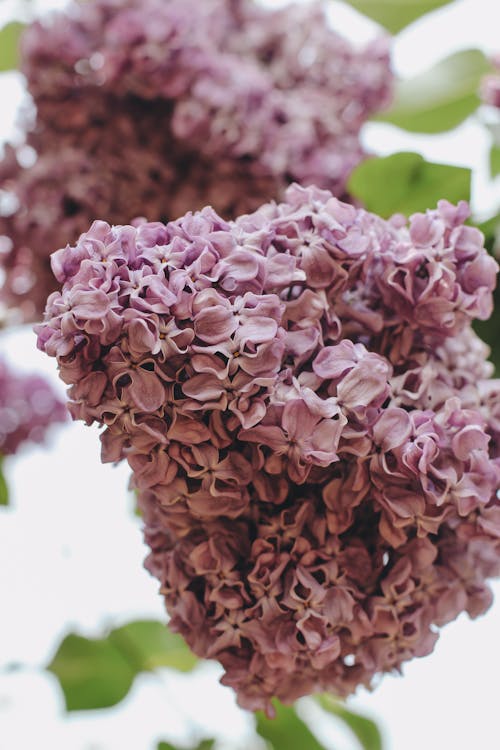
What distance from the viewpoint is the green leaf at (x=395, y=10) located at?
140 centimetres

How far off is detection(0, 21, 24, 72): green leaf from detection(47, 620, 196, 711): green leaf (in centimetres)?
76

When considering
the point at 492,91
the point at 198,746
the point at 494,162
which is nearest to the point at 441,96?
the point at 494,162

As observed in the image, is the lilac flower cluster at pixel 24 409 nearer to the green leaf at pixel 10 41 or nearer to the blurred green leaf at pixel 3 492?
the blurred green leaf at pixel 3 492

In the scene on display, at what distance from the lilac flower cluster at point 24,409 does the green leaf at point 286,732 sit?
633mm

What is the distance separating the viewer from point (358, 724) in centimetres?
134

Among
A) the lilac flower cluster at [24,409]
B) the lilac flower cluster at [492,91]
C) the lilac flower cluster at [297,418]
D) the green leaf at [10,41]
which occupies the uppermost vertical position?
the green leaf at [10,41]

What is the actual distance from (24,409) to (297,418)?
1200mm

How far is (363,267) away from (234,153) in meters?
0.49

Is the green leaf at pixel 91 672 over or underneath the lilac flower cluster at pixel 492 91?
underneath

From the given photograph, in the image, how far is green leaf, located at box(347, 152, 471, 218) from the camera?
910 millimetres

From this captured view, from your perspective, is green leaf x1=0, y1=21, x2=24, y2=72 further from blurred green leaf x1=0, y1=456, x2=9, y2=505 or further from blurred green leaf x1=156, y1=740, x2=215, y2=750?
blurred green leaf x1=156, y1=740, x2=215, y2=750

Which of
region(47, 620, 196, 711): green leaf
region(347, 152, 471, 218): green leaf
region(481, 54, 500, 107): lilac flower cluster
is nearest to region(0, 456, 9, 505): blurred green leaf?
region(47, 620, 196, 711): green leaf

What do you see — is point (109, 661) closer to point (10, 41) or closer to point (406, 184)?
point (406, 184)

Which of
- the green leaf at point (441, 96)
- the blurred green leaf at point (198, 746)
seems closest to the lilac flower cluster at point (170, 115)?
the green leaf at point (441, 96)
